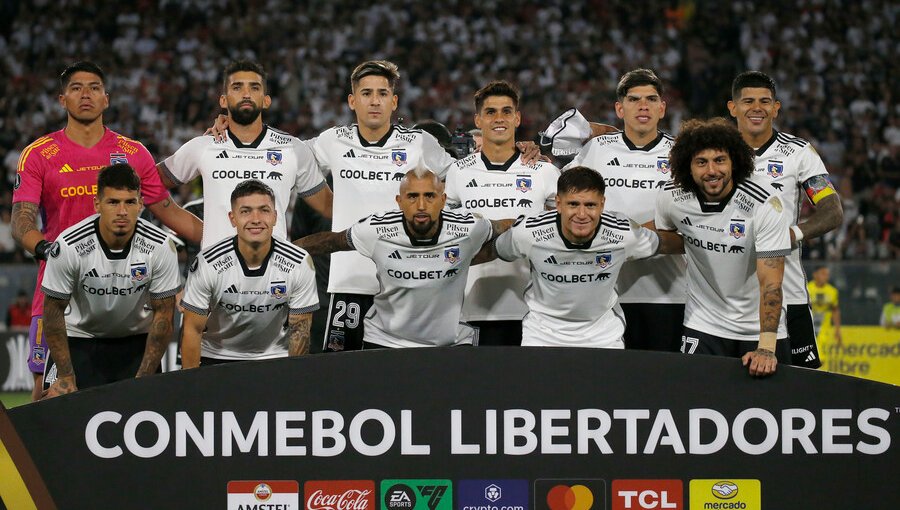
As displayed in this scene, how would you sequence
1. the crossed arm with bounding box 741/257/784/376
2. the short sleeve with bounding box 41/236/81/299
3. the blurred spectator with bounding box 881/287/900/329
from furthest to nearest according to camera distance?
the blurred spectator with bounding box 881/287/900/329 < the short sleeve with bounding box 41/236/81/299 < the crossed arm with bounding box 741/257/784/376

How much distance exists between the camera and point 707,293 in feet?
19.8

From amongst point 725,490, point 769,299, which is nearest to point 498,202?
point 769,299

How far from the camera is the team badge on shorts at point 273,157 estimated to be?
6786 mm

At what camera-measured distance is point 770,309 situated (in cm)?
556

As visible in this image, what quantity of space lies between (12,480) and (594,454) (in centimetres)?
253

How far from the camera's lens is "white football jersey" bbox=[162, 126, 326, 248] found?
6.68 metres

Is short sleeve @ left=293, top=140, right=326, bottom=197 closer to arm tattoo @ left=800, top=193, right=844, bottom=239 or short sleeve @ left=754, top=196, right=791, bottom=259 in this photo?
short sleeve @ left=754, top=196, right=791, bottom=259

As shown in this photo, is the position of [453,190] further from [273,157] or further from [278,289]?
[278,289]

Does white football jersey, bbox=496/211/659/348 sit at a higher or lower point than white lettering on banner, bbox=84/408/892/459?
higher

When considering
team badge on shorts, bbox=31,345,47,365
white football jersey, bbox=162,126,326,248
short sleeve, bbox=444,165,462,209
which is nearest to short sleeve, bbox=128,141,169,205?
white football jersey, bbox=162,126,326,248

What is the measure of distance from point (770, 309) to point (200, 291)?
2928mm

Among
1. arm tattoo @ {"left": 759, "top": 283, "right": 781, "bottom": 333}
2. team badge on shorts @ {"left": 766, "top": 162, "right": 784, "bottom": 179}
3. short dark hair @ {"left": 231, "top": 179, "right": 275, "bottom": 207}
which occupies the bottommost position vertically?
arm tattoo @ {"left": 759, "top": 283, "right": 781, "bottom": 333}

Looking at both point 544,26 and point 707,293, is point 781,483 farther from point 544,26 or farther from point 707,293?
point 544,26

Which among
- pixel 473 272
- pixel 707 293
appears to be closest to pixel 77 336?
pixel 473 272
